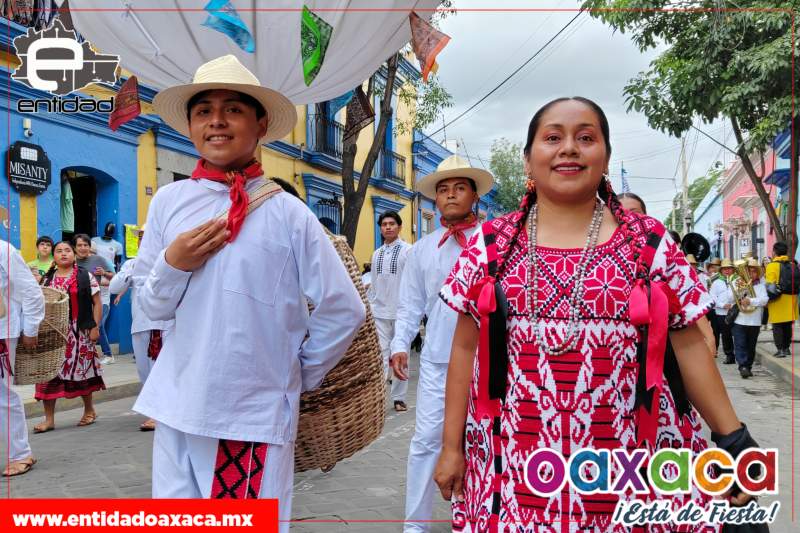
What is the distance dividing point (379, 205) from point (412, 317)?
20.2m

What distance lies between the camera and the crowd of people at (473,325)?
1.93 metres

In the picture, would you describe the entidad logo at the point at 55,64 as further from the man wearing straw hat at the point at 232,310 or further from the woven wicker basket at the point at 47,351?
the man wearing straw hat at the point at 232,310

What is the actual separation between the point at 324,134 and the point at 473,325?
18.5 meters

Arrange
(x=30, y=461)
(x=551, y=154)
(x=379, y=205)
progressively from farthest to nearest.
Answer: (x=379, y=205) < (x=30, y=461) < (x=551, y=154)

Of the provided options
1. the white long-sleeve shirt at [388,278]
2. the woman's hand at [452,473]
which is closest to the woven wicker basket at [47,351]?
the white long-sleeve shirt at [388,278]

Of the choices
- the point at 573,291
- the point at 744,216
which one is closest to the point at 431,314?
the point at 573,291

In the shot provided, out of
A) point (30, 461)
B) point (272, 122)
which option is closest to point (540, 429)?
point (272, 122)

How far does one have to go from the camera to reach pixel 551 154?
2084 mm

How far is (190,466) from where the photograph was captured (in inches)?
92.4

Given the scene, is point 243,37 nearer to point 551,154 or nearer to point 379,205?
point 551,154

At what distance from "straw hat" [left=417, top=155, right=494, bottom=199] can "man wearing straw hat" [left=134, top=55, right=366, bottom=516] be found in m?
1.94

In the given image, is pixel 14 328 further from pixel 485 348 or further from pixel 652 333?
pixel 652 333

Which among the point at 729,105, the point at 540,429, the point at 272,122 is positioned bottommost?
the point at 540,429

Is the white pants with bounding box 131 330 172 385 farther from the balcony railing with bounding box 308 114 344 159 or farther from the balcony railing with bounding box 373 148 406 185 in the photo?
the balcony railing with bounding box 373 148 406 185
